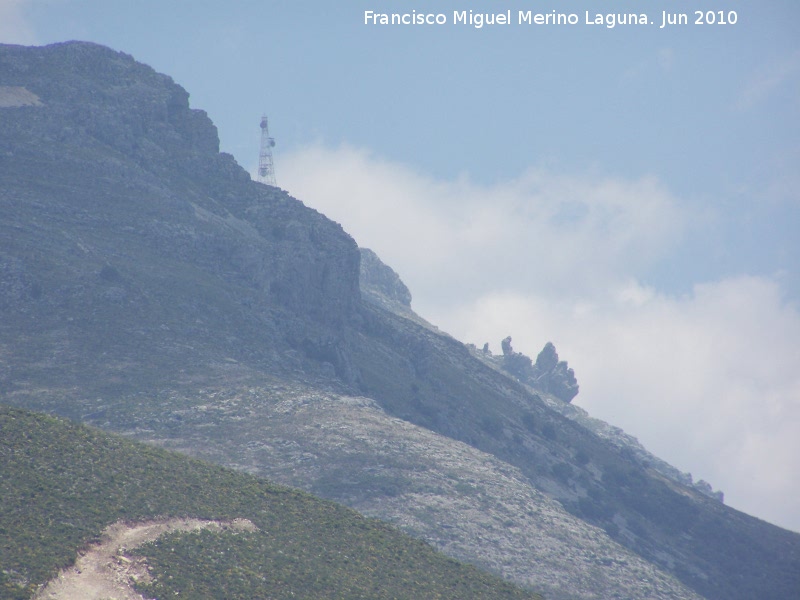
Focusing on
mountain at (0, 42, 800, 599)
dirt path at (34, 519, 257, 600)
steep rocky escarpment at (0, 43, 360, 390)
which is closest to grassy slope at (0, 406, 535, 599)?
dirt path at (34, 519, 257, 600)

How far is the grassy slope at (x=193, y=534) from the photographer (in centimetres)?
5772

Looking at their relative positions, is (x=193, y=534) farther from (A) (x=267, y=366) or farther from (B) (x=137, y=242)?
(B) (x=137, y=242)

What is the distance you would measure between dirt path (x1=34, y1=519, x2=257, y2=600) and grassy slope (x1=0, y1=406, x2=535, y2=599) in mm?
713

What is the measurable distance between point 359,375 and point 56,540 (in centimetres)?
9642

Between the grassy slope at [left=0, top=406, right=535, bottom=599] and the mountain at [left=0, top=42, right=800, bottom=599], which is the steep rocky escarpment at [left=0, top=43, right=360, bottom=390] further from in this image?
the grassy slope at [left=0, top=406, right=535, bottom=599]

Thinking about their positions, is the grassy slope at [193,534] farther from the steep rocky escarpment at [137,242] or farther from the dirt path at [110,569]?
the steep rocky escarpment at [137,242]

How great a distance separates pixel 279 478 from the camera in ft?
353

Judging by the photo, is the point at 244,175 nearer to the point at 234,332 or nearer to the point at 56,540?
the point at 234,332

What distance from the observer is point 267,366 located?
134875mm

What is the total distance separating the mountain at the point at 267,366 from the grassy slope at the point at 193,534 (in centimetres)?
3348

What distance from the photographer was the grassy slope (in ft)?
189

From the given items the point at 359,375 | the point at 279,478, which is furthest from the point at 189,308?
the point at 279,478

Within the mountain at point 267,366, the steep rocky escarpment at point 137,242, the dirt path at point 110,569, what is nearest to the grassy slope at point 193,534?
the dirt path at point 110,569

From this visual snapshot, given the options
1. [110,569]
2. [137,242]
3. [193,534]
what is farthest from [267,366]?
[110,569]
